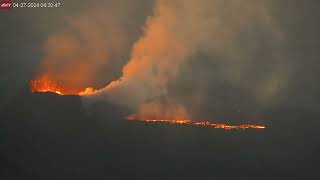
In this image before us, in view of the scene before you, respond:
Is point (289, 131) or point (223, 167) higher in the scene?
point (289, 131)

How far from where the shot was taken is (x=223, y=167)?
173 ft

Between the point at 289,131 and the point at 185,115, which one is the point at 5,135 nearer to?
the point at 185,115

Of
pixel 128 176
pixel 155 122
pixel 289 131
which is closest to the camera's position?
pixel 128 176

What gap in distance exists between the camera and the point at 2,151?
53500 millimetres

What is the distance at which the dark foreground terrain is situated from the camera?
50.9 metres

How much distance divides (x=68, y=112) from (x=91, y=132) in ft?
16.3

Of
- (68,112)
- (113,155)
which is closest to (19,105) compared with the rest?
(68,112)

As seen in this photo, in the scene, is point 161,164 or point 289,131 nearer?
point 161,164

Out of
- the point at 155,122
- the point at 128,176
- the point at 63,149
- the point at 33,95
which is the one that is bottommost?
the point at 128,176

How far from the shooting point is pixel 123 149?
54156 mm

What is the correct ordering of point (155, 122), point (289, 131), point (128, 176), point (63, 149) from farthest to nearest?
point (289, 131) < point (155, 122) < point (63, 149) < point (128, 176)

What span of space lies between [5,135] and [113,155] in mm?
14822

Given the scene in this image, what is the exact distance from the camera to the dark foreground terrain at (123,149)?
50.9 meters

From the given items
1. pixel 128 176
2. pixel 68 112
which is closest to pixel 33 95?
pixel 68 112
